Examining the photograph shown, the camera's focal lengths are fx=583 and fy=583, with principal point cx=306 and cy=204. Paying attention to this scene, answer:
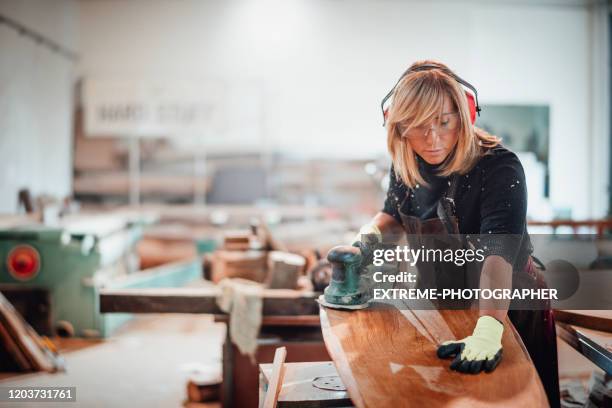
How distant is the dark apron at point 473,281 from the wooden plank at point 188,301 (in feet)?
3.58

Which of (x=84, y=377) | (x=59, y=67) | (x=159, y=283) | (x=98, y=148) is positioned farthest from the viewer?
(x=98, y=148)

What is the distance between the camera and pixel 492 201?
4.77 ft

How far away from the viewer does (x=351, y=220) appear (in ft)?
21.3

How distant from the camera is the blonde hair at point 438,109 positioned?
4.75 ft

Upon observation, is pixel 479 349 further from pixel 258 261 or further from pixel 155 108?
pixel 155 108

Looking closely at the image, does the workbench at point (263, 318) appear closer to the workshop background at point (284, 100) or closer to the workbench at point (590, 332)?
the workbench at point (590, 332)

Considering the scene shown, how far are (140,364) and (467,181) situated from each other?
2.71m

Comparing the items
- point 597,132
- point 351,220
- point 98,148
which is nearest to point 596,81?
point 597,132

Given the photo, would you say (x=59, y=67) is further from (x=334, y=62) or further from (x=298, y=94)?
(x=334, y=62)

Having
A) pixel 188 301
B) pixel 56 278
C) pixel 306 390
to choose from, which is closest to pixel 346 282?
pixel 306 390

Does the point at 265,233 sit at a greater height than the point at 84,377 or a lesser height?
greater

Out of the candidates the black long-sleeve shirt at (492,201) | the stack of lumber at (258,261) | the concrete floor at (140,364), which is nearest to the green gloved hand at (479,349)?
the black long-sleeve shirt at (492,201)

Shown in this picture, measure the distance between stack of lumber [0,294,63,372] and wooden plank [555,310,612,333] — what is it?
275 centimetres

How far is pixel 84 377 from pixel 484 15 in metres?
5.88
